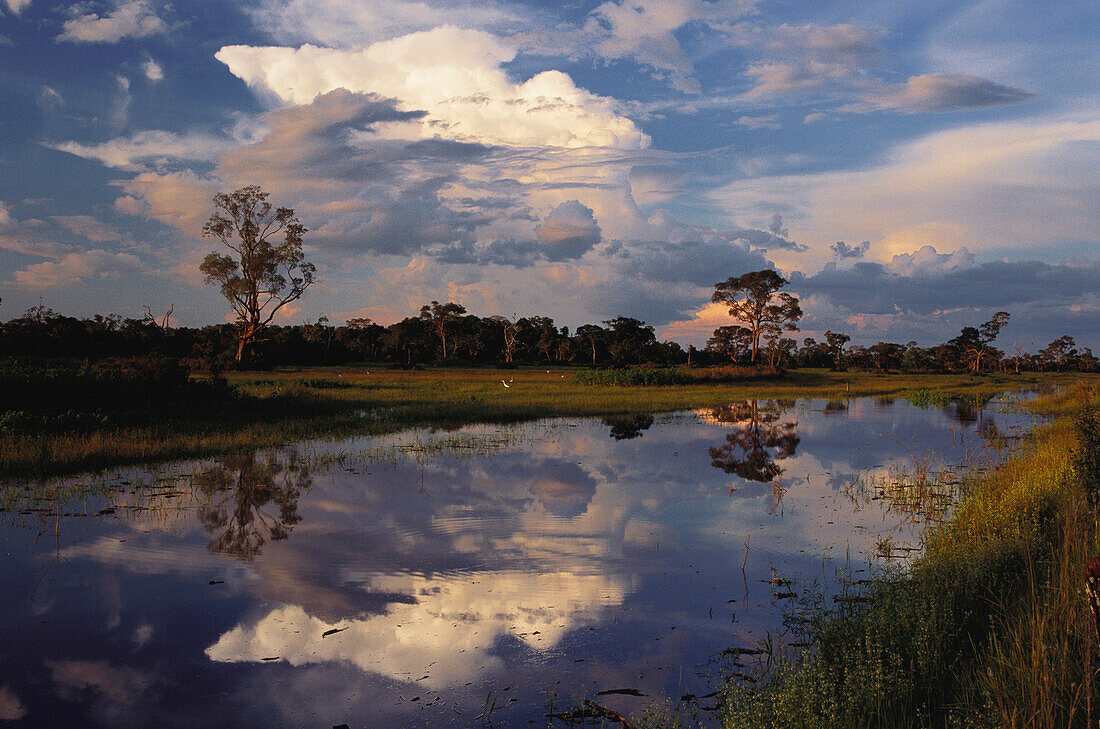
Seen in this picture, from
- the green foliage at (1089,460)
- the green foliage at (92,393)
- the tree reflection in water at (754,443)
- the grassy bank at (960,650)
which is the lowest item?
the tree reflection in water at (754,443)

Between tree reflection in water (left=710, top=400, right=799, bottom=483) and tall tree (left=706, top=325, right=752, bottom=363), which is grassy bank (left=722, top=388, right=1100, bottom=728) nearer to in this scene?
tree reflection in water (left=710, top=400, right=799, bottom=483)

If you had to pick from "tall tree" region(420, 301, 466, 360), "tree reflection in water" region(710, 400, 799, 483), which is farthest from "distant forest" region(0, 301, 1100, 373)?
"tree reflection in water" region(710, 400, 799, 483)

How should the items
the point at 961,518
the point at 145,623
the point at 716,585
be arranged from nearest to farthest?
the point at 145,623, the point at 716,585, the point at 961,518

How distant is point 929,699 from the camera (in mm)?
5141

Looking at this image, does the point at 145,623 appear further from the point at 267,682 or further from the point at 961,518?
the point at 961,518

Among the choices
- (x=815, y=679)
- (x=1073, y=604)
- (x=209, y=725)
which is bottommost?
(x=209, y=725)

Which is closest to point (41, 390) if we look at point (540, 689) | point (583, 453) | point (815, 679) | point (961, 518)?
point (583, 453)

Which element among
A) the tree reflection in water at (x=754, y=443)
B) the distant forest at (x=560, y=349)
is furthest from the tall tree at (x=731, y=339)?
the tree reflection in water at (x=754, y=443)

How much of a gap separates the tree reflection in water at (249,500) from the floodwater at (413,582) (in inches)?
3.0

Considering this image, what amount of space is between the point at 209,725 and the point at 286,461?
12.2 m

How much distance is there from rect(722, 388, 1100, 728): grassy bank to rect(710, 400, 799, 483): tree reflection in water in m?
7.60

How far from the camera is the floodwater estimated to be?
554 centimetres

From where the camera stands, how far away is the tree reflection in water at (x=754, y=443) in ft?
54.6

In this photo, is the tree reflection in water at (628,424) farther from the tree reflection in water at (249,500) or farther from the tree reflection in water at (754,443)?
the tree reflection in water at (249,500)
